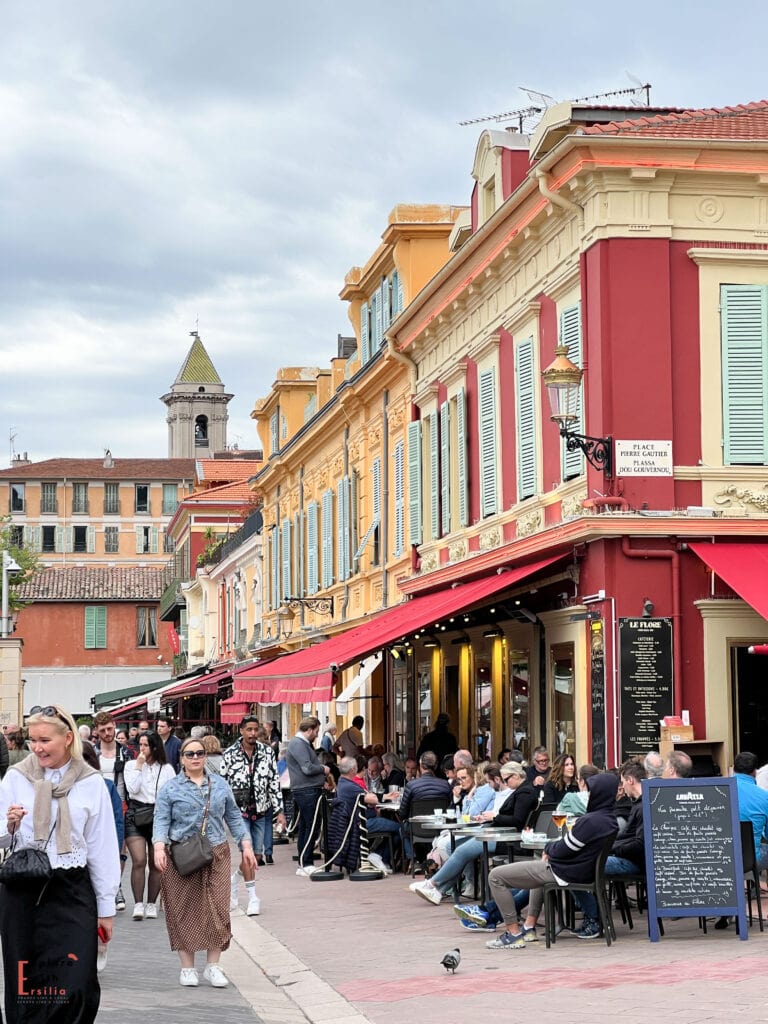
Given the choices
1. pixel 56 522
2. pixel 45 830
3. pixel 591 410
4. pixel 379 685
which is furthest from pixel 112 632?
pixel 45 830

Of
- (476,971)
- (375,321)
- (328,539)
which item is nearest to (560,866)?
(476,971)

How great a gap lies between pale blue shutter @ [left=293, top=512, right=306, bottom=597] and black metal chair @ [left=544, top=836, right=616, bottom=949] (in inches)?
1053

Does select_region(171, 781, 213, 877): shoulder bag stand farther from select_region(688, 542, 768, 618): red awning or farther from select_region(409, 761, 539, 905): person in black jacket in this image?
select_region(688, 542, 768, 618): red awning

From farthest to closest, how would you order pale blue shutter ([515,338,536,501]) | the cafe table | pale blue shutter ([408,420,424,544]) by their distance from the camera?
1. pale blue shutter ([408,420,424,544])
2. pale blue shutter ([515,338,536,501])
3. the cafe table

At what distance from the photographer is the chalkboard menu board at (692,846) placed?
1249 cm

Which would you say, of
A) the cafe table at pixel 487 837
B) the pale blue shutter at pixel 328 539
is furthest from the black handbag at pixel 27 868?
the pale blue shutter at pixel 328 539

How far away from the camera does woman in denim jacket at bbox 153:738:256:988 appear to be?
11453mm

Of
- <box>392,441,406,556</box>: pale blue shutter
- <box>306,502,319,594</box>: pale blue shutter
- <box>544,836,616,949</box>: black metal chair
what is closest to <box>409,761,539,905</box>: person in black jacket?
<box>544,836,616,949</box>: black metal chair

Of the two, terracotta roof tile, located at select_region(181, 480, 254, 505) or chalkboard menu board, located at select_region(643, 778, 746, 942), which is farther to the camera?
terracotta roof tile, located at select_region(181, 480, 254, 505)

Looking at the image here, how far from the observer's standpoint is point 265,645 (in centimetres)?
4397

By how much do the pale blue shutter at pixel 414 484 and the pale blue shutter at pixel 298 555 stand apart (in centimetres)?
1261

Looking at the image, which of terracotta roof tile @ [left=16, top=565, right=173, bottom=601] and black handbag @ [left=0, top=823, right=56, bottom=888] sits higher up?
terracotta roof tile @ [left=16, top=565, right=173, bottom=601]

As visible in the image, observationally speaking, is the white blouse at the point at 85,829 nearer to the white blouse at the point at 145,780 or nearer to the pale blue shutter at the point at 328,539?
the white blouse at the point at 145,780

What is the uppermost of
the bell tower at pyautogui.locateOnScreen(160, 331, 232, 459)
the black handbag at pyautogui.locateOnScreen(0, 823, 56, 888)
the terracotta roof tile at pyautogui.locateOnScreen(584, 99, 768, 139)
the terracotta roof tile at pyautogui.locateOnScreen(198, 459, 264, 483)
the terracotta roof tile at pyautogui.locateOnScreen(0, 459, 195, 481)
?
the bell tower at pyautogui.locateOnScreen(160, 331, 232, 459)
